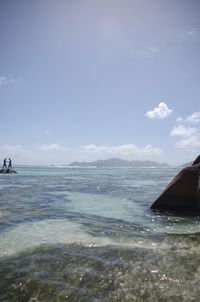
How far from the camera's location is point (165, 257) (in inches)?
247

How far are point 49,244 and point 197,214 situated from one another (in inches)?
307

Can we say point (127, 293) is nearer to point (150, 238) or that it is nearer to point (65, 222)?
point (150, 238)

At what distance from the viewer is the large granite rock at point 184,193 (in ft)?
39.8

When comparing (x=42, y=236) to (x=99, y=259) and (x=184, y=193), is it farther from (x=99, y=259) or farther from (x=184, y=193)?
(x=184, y=193)

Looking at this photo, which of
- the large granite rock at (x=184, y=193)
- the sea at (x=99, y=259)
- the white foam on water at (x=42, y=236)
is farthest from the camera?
the large granite rock at (x=184, y=193)

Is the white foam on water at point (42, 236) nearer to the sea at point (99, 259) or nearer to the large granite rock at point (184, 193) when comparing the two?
the sea at point (99, 259)

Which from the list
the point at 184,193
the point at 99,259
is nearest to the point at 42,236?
the point at 99,259

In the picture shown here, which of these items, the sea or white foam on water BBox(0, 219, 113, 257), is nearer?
the sea

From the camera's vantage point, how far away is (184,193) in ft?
40.2

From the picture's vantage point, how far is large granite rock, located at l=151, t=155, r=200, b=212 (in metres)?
12.1

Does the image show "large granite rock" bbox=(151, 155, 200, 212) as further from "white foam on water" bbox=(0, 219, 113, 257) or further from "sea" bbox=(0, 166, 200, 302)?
"white foam on water" bbox=(0, 219, 113, 257)

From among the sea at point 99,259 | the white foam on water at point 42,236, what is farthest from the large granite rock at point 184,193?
the white foam on water at point 42,236

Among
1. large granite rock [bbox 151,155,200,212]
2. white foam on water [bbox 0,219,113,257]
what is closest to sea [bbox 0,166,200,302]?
white foam on water [bbox 0,219,113,257]

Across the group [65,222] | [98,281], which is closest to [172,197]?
[65,222]
